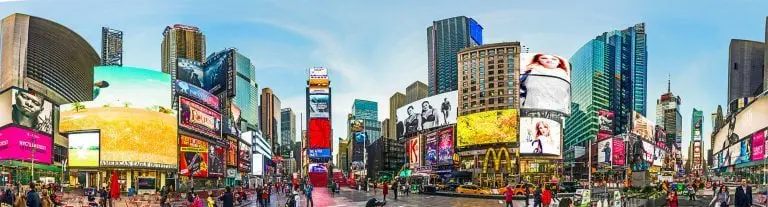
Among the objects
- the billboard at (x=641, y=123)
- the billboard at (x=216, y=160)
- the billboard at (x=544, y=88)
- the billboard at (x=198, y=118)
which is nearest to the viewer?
the billboard at (x=641, y=123)

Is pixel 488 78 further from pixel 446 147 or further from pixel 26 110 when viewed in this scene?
pixel 26 110

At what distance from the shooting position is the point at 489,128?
4112cm

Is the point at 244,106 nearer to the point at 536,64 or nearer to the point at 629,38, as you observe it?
the point at 536,64

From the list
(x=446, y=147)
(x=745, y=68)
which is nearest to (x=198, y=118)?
(x=446, y=147)

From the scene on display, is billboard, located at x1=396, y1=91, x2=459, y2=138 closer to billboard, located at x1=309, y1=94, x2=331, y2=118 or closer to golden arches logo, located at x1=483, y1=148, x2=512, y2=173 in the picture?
golden arches logo, located at x1=483, y1=148, x2=512, y2=173

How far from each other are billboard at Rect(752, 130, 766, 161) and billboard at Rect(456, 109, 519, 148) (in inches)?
1126

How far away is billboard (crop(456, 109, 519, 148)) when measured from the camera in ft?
132

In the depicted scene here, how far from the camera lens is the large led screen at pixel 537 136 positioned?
133 ft

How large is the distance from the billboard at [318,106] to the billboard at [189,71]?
913 cm

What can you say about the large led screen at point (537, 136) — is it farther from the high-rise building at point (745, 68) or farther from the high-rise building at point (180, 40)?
the high-rise building at point (745, 68)

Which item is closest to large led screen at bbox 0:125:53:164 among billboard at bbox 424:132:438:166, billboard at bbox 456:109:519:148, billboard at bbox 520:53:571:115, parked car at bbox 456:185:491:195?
parked car at bbox 456:185:491:195

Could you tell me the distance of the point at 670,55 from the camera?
8.68m

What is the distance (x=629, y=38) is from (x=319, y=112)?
134 feet

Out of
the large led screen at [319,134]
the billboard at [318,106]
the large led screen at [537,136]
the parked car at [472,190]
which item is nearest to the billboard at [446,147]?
the large led screen at [537,136]
